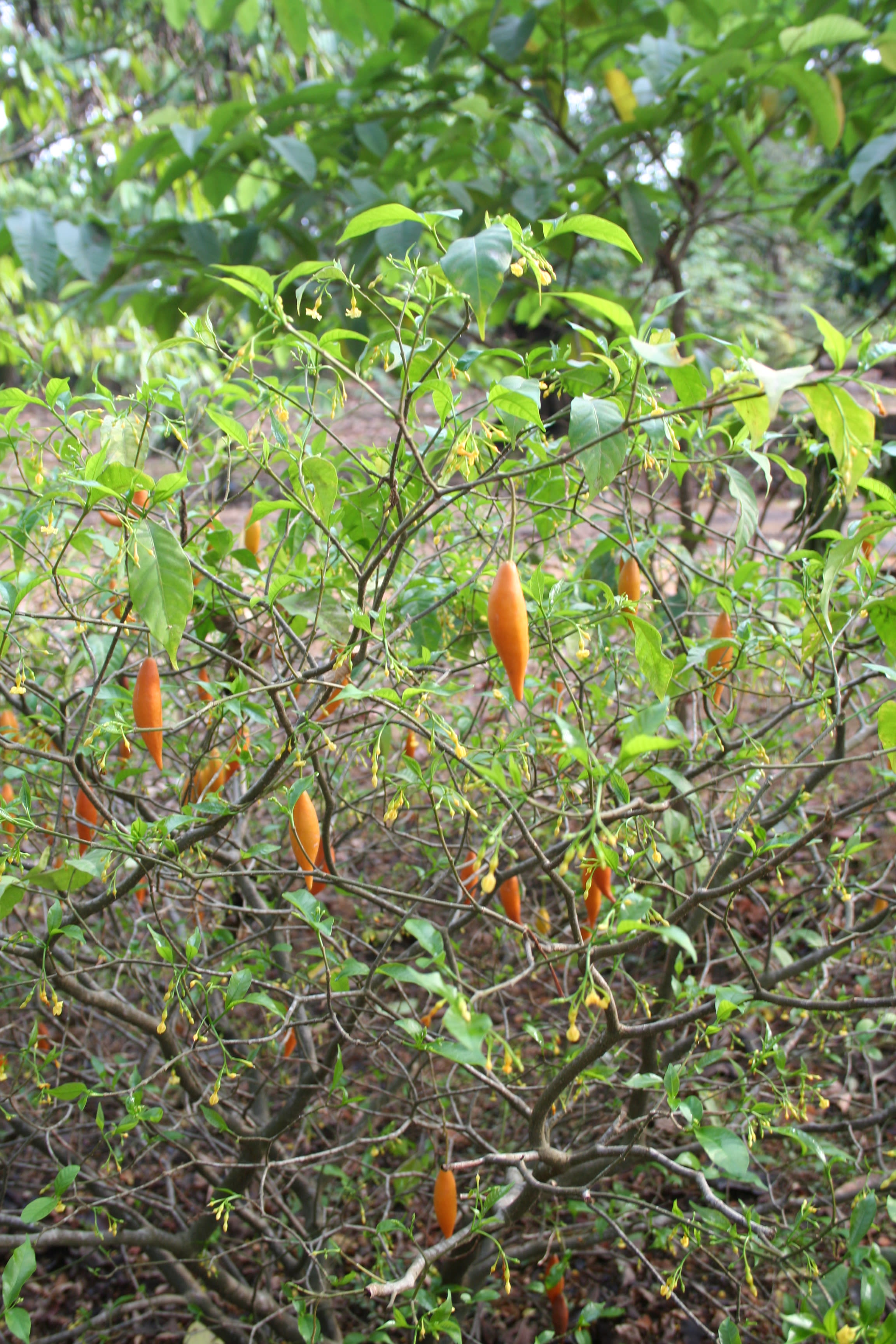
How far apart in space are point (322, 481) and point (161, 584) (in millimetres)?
220

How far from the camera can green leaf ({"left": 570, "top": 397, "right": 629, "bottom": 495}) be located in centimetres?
72

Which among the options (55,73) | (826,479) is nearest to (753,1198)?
(826,479)

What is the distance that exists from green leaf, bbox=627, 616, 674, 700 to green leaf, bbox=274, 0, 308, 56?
1.78 metres

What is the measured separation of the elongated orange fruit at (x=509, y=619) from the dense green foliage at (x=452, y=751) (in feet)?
0.28

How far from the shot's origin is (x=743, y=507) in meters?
0.82

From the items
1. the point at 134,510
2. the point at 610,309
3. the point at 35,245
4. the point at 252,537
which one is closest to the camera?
the point at 610,309

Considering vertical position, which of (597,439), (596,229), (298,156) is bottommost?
(597,439)

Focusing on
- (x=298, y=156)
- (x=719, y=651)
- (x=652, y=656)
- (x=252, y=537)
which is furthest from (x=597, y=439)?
(x=298, y=156)

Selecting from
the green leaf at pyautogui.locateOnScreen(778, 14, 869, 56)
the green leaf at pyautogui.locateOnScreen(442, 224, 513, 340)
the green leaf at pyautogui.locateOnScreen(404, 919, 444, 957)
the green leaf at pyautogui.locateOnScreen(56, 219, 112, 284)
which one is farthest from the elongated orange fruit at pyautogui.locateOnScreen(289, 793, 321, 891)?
the green leaf at pyautogui.locateOnScreen(778, 14, 869, 56)

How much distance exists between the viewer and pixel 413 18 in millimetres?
2152

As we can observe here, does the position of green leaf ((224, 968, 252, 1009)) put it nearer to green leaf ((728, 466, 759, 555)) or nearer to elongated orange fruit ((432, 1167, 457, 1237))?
elongated orange fruit ((432, 1167, 457, 1237))

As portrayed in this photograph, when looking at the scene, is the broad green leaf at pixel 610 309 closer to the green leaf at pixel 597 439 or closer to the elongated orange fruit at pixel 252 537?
the green leaf at pixel 597 439

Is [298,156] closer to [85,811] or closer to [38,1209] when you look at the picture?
[85,811]

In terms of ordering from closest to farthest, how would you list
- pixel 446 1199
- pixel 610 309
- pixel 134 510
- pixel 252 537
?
pixel 610 309
pixel 134 510
pixel 446 1199
pixel 252 537
